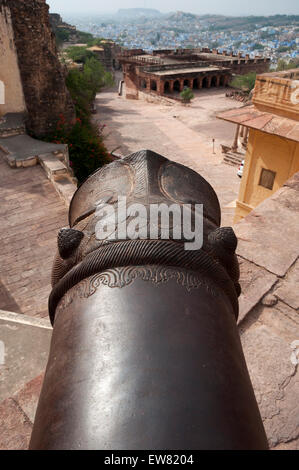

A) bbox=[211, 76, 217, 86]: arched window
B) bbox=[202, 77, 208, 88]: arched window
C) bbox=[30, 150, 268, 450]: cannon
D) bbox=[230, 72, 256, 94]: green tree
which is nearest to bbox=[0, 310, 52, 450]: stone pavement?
bbox=[30, 150, 268, 450]: cannon

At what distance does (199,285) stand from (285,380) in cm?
123

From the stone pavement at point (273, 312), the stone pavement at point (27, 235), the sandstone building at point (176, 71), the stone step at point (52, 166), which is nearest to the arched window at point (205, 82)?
the sandstone building at point (176, 71)

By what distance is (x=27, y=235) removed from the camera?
19.1 ft

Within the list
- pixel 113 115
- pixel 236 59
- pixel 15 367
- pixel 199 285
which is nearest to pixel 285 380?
pixel 199 285

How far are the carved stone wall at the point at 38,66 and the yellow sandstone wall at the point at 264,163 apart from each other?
5507mm

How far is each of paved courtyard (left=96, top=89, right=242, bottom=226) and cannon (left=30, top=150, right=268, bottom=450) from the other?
961 cm

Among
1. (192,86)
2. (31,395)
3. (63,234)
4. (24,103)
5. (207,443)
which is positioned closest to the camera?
(207,443)

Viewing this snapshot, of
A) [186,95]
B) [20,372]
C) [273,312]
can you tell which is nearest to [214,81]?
[186,95]

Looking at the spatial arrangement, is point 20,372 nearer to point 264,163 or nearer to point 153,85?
point 264,163

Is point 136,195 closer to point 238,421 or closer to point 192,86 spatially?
point 238,421

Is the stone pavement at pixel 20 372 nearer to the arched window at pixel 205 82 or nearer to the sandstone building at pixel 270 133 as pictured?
the sandstone building at pixel 270 133

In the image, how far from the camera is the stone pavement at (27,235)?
4.79 meters

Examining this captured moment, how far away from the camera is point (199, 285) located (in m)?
1.07

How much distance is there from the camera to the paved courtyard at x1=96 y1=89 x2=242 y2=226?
15.4 m
